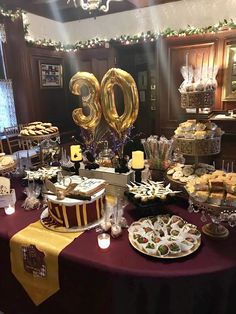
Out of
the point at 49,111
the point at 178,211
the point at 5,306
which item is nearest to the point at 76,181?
the point at 178,211

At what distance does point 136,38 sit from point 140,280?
4.27 meters

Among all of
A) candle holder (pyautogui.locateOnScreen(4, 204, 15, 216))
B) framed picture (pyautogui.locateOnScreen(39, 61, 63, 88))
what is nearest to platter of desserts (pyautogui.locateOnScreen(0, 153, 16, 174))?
candle holder (pyautogui.locateOnScreen(4, 204, 15, 216))

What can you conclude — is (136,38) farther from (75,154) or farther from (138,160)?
(138,160)

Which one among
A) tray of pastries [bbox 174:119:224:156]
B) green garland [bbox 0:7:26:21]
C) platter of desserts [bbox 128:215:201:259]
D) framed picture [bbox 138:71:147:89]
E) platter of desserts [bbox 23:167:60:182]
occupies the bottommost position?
platter of desserts [bbox 128:215:201:259]

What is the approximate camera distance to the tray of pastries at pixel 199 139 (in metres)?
1.67

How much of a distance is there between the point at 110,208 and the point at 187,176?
1.84 ft

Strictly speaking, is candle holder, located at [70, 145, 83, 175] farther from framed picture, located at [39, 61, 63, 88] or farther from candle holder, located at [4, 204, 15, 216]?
framed picture, located at [39, 61, 63, 88]

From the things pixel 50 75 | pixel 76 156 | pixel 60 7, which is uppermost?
pixel 60 7

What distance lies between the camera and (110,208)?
1.49 metres

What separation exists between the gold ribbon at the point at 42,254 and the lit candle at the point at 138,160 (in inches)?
22.9

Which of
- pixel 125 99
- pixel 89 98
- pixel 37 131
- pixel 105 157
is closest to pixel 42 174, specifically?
pixel 37 131

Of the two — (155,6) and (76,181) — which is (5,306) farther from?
(155,6)

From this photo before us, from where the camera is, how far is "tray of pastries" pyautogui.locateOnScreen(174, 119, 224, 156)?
167cm

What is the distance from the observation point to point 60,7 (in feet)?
14.9
